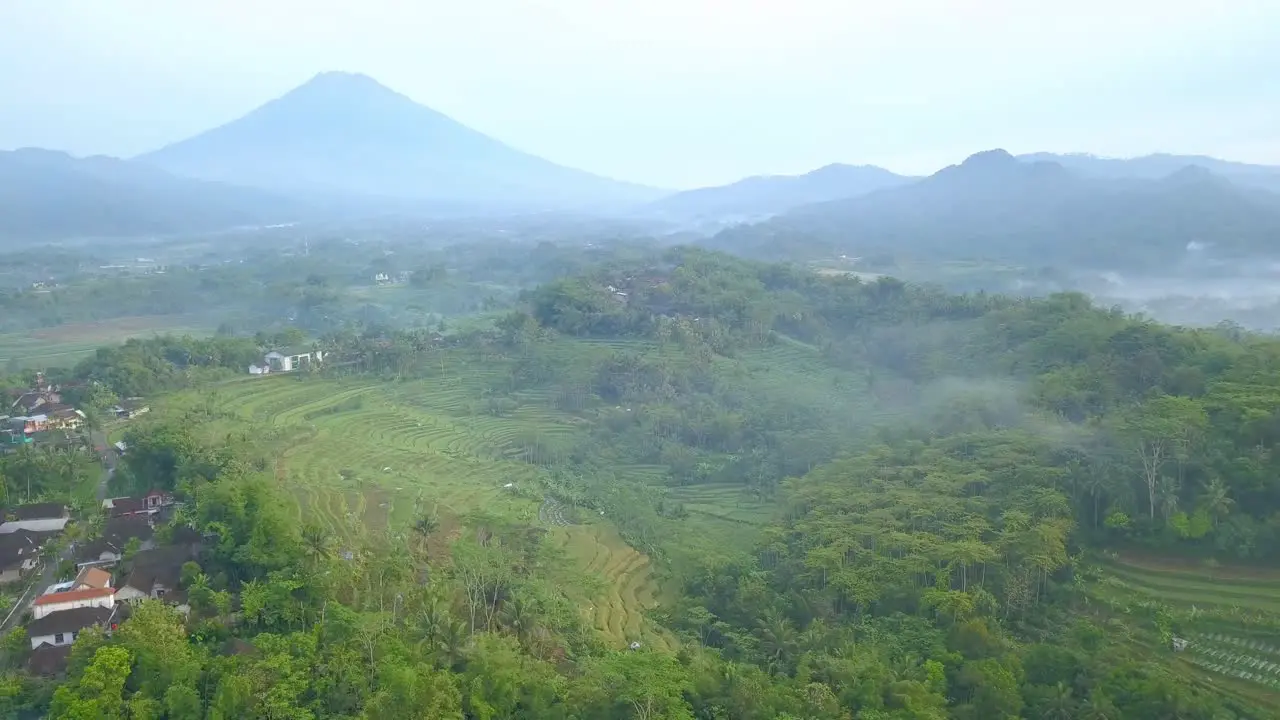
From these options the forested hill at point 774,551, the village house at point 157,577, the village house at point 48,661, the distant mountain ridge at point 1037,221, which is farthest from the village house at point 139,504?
the distant mountain ridge at point 1037,221

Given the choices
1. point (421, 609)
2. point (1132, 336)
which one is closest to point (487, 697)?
point (421, 609)

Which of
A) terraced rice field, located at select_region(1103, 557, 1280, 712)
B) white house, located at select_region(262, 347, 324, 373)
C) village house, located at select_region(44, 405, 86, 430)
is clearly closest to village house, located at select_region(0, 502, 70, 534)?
village house, located at select_region(44, 405, 86, 430)

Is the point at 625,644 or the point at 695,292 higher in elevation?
the point at 695,292

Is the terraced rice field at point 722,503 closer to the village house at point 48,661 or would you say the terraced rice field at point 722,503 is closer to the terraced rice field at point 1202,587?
the terraced rice field at point 1202,587

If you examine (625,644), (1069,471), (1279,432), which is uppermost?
(1279,432)

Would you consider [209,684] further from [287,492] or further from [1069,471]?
[1069,471]

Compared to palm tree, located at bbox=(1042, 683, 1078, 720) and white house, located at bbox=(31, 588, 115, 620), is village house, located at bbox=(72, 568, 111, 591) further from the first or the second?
palm tree, located at bbox=(1042, 683, 1078, 720)

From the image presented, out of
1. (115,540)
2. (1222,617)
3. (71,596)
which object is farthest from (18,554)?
(1222,617)
